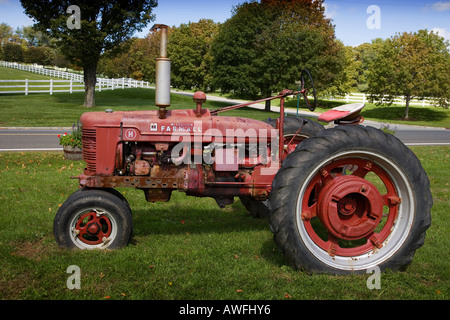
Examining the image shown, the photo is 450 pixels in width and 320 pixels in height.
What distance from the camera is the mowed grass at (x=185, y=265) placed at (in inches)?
141

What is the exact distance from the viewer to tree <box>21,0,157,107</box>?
2327 centimetres

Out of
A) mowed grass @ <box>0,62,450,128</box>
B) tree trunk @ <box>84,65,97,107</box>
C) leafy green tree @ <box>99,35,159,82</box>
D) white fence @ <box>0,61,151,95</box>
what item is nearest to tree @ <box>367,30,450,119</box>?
mowed grass @ <box>0,62,450,128</box>

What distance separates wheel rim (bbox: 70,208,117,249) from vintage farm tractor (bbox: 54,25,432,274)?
0.03 ft

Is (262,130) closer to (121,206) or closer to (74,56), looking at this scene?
(121,206)

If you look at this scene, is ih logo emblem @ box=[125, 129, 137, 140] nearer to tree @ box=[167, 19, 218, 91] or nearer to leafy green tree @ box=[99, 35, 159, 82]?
tree @ box=[167, 19, 218, 91]

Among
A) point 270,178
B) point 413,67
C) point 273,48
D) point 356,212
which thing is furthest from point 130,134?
point 413,67

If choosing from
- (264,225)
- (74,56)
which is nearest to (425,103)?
(74,56)

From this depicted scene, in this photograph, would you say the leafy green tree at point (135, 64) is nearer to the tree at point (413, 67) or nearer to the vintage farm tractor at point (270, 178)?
the tree at point (413, 67)

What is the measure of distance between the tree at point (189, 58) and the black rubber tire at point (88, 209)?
43.3 metres

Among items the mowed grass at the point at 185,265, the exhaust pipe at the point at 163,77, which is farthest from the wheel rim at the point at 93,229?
the exhaust pipe at the point at 163,77

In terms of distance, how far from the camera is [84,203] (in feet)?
14.0

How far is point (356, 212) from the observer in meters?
4.19

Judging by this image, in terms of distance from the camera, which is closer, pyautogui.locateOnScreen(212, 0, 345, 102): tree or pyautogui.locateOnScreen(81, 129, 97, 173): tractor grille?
pyautogui.locateOnScreen(81, 129, 97, 173): tractor grille

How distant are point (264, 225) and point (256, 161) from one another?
4.04 feet
